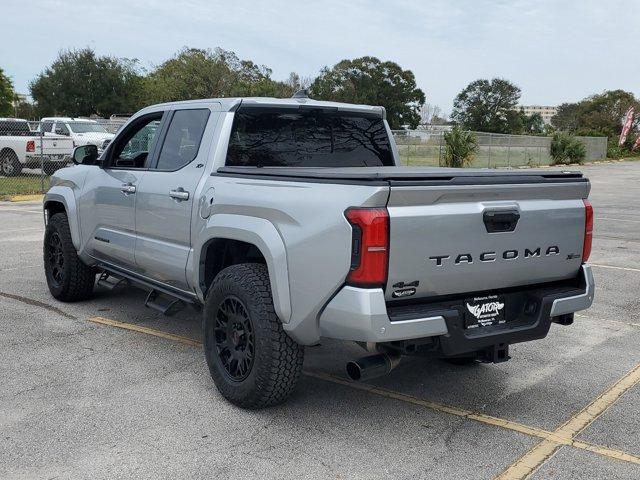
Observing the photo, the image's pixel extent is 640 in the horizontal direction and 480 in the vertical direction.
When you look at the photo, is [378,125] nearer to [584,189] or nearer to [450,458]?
[584,189]

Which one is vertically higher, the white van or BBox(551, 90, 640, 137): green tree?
BBox(551, 90, 640, 137): green tree

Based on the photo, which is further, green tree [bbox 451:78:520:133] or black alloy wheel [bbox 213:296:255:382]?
green tree [bbox 451:78:520:133]

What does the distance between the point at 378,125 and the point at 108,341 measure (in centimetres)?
283

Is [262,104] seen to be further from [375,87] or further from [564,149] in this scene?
[375,87]

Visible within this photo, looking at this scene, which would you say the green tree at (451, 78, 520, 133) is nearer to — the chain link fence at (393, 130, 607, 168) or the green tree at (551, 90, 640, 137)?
the green tree at (551, 90, 640, 137)

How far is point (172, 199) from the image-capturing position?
16.1ft

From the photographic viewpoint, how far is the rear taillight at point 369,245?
3.43m

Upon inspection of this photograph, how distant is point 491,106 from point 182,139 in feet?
352

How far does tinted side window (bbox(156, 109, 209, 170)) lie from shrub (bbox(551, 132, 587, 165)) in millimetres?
38372

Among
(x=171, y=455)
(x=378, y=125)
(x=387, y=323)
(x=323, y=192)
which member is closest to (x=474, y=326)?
(x=387, y=323)

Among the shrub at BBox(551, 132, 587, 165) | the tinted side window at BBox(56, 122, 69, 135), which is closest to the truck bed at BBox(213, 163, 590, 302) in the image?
the tinted side window at BBox(56, 122, 69, 135)

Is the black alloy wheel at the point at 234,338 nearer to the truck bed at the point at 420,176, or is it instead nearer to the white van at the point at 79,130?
the truck bed at the point at 420,176

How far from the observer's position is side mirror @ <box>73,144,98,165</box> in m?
6.18

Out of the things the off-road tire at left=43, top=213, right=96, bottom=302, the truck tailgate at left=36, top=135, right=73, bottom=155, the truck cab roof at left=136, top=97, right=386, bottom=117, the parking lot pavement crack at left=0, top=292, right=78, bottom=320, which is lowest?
the parking lot pavement crack at left=0, top=292, right=78, bottom=320
